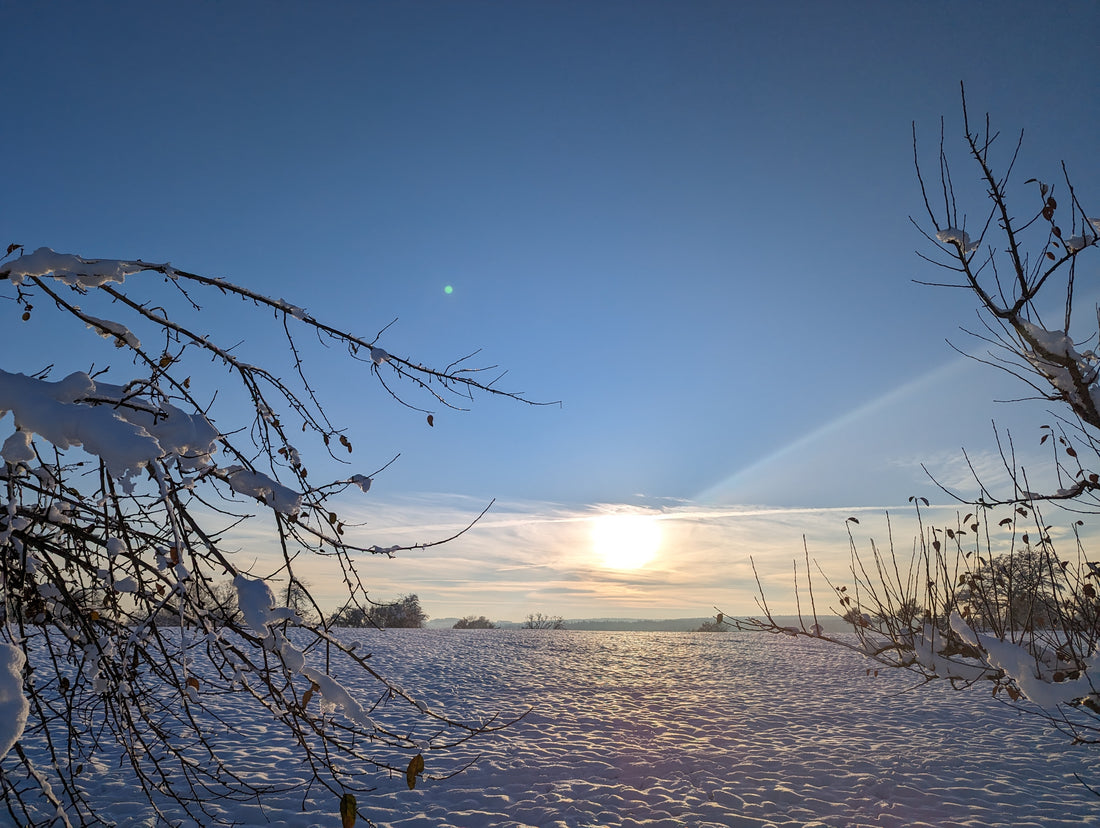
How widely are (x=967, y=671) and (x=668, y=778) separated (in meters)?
4.48

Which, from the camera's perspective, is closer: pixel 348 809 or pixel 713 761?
pixel 348 809

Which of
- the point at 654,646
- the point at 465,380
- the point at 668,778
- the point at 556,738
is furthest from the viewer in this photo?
the point at 654,646

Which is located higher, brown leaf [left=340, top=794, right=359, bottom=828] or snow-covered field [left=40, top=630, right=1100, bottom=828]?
brown leaf [left=340, top=794, right=359, bottom=828]

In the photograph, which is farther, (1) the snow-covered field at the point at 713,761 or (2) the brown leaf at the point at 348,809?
(1) the snow-covered field at the point at 713,761

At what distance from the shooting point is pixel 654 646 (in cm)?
2177

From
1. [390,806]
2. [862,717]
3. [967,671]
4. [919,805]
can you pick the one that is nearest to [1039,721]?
[862,717]

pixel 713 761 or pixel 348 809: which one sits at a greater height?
pixel 348 809

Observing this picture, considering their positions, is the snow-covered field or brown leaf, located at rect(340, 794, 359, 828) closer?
brown leaf, located at rect(340, 794, 359, 828)

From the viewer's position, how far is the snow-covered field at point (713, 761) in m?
5.91

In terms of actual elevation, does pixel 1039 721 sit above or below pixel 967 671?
below

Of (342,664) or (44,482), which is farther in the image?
(342,664)

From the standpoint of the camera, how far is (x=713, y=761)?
780 cm

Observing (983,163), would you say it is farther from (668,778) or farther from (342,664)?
(342,664)

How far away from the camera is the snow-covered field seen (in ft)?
19.4
